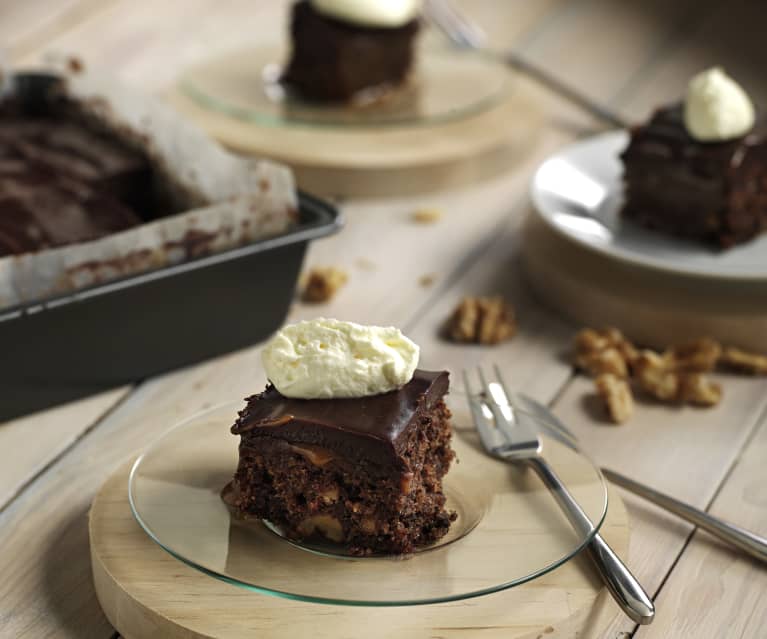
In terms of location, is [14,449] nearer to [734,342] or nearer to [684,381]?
[684,381]

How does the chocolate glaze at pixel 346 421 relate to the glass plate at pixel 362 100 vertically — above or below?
above

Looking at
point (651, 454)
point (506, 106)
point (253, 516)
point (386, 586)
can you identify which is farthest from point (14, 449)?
point (506, 106)

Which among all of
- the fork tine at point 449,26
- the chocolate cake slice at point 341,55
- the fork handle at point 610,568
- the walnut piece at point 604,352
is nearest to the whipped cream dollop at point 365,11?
the chocolate cake slice at point 341,55

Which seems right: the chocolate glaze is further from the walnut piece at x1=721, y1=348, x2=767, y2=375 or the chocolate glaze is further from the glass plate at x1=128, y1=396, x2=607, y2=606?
the walnut piece at x1=721, y1=348, x2=767, y2=375

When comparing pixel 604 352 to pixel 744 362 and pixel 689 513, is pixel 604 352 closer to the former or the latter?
pixel 744 362

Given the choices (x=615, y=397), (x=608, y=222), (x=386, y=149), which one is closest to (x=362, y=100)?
(x=386, y=149)

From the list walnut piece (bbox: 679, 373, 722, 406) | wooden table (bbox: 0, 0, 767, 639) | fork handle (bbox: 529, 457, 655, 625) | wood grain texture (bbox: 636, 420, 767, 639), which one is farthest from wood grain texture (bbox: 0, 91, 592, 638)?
fork handle (bbox: 529, 457, 655, 625)

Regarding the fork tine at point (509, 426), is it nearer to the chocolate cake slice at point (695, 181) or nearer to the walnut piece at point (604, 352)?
the walnut piece at point (604, 352)
